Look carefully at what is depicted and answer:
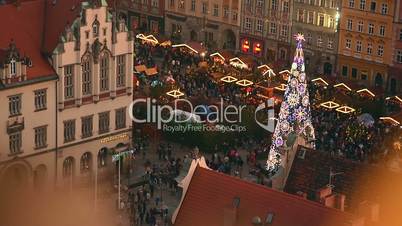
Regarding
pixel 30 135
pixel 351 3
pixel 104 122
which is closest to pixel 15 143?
pixel 30 135

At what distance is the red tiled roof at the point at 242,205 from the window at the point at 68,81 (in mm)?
23977

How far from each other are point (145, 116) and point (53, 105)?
495 inches

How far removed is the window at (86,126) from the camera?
83.2m

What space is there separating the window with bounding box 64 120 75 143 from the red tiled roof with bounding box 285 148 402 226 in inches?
887

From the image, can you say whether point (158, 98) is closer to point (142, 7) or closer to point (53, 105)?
point (53, 105)

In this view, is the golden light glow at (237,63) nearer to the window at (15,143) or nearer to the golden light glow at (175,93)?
the golden light glow at (175,93)

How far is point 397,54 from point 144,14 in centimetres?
3325

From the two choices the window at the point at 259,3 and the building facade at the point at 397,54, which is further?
the window at the point at 259,3

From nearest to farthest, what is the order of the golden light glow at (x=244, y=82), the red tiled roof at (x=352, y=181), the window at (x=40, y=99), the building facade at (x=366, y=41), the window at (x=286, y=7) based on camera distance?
the red tiled roof at (x=352, y=181) < the window at (x=40, y=99) < the golden light glow at (x=244, y=82) < the building facade at (x=366, y=41) < the window at (x=286, y=7)

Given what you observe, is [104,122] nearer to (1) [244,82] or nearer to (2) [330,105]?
(1) [244,82]

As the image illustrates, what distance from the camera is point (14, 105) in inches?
3093

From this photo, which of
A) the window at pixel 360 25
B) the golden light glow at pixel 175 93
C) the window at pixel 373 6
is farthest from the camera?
the window at pixel 360 25

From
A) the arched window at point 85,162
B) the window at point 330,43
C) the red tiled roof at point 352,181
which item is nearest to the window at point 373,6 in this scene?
the window at point 330,43

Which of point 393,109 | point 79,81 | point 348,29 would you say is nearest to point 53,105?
point 79,81
